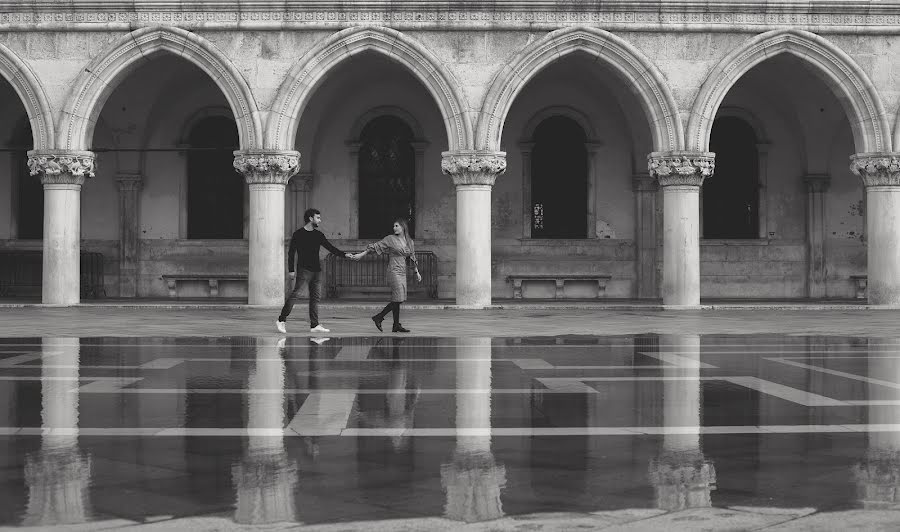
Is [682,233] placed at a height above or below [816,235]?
below

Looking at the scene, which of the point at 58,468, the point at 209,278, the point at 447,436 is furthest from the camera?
the point at 209,278

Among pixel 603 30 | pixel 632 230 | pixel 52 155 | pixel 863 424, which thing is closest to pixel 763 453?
pixel 863 424

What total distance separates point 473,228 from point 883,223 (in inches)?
325

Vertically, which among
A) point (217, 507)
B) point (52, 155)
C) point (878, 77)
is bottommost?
point (217, 507)

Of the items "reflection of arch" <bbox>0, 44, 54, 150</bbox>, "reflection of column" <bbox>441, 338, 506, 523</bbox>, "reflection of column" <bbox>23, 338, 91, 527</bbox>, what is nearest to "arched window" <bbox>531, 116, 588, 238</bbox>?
"reflection of arch" <bbox>0, 44, 54, 150</bbox>

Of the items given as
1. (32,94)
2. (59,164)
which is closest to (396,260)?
(59,164)

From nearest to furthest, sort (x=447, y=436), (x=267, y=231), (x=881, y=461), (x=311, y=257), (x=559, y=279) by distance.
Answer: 1. (x=881, y=461)
2. (x=447, y=436)
3. (x=311, y=257)
4. (x=267, y=231)
5. (x=559, y=279)

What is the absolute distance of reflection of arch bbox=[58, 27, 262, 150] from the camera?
22.9 meters

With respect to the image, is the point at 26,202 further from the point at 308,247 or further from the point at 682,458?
the point at 682,458

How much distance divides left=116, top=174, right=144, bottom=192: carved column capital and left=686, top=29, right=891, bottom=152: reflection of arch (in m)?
13.1

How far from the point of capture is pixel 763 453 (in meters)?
6.84

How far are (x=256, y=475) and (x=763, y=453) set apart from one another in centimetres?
294

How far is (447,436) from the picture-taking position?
24.6 feet

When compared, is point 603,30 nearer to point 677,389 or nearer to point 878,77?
point 878,77
